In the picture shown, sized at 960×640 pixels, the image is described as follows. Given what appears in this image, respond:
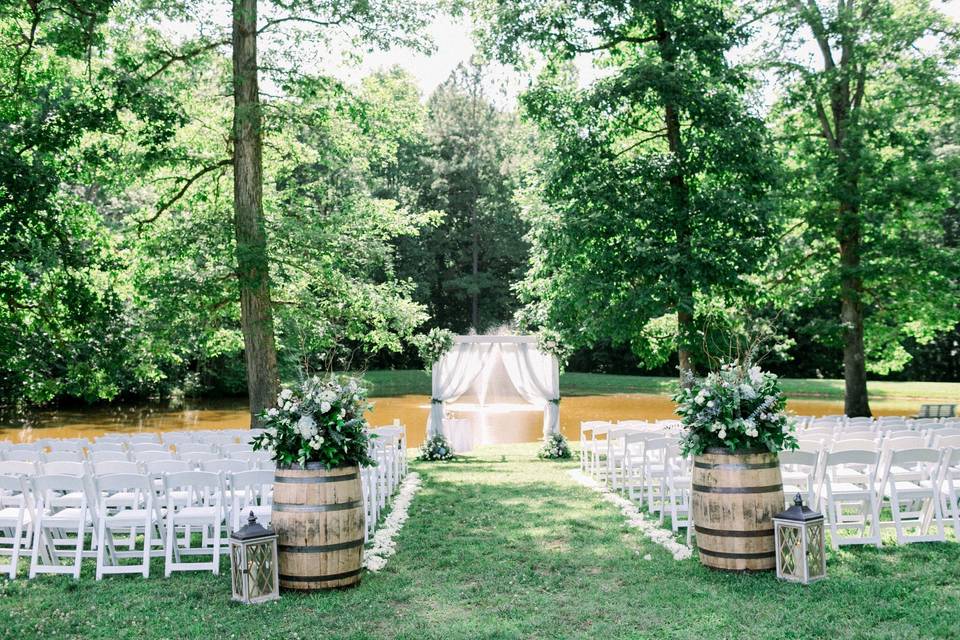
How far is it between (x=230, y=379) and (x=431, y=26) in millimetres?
22744

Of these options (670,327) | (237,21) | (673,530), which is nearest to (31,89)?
(237,21)

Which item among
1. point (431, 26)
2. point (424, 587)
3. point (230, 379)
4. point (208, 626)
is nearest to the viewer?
point (208, 626)

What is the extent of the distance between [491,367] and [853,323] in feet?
27.0

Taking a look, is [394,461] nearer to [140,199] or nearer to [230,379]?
[140,199]

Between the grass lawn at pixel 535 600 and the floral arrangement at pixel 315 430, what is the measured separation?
1000 mm

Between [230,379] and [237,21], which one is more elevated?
[237,21]

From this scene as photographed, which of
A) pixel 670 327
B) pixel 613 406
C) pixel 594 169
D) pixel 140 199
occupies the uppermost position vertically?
pixel 140 199

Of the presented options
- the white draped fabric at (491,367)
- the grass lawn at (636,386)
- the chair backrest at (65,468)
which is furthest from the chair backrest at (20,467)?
the grass lawn at (636,386)

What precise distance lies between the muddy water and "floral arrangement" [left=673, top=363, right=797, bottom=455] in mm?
12122

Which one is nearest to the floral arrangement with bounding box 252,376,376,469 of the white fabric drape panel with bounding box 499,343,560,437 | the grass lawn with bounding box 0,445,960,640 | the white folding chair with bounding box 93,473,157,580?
the grass lawn with bounding box 0,445,960,640

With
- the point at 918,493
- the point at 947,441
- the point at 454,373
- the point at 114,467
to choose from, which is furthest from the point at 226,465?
the point at 454,373

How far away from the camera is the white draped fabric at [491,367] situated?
1546cm

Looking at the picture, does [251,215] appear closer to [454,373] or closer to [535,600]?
[454,373]

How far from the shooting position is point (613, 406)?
27.9 meters
